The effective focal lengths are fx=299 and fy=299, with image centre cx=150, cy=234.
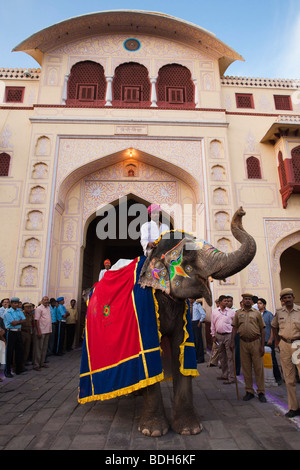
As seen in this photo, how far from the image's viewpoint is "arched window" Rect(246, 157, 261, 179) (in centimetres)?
980

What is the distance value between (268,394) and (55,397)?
9.87 feet

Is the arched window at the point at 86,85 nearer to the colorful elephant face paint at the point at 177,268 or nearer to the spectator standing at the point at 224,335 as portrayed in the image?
the spectator standing at the point at 224,335

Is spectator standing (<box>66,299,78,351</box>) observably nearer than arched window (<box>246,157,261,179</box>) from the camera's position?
Yes

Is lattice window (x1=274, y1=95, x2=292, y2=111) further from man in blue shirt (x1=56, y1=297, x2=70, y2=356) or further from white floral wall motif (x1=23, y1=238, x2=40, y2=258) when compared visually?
man in blue shirt (x1=56, y1=297, x2=70, y2=356)

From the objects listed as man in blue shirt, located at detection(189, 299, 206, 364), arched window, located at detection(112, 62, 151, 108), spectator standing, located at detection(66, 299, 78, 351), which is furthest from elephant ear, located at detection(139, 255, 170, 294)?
arched window, located at detection(112, 62, 151, 108)

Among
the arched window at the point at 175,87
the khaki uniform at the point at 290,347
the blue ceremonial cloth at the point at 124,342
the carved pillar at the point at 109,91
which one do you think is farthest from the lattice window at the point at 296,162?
the blue ceremonial cloth at the point at 124,342

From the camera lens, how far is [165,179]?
10055 mm

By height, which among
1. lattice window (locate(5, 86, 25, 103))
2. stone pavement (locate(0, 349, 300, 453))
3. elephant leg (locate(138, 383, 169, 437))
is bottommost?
stone pavement (locate(0, 349, 300, 453))

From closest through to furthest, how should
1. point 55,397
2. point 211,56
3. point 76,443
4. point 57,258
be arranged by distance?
point 76,443, point 55,397, point 57,258, point 211,56

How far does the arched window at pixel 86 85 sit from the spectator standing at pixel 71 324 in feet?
21.5

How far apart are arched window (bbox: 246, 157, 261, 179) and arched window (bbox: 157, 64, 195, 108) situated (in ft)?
8.88

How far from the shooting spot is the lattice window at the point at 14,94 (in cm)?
1005
